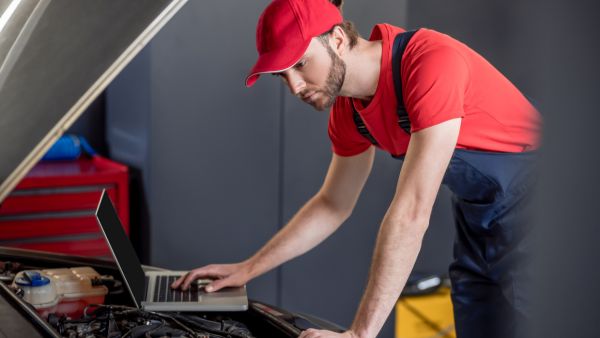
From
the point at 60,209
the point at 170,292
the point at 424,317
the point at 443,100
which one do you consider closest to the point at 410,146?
the point at 443,100

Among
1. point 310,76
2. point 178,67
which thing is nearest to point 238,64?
point 178,67

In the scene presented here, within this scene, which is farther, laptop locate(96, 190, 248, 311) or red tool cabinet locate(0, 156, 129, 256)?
red tool cabinet locate(0, 156, 129, 256)

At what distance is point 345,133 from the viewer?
69.9 inches

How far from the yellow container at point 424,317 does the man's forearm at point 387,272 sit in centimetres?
203

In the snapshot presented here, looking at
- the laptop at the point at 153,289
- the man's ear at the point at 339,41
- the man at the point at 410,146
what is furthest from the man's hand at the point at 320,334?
the man's ear at the point at 339,41

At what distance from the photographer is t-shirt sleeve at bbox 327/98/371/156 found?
1762 millimetres

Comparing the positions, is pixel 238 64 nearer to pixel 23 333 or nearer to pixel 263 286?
pixel 263 286

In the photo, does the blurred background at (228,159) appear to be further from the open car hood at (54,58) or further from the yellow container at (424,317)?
the open car hood at (54,58)

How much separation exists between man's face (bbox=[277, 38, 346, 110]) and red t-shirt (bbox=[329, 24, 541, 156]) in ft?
0.36

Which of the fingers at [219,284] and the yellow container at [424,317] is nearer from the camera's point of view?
the fingers at [219,284]

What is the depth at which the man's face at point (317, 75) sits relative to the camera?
150 centimetres

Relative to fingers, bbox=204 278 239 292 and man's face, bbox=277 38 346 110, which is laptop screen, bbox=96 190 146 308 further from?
man's face, bbox=277 38 346 110

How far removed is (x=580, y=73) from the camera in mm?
402

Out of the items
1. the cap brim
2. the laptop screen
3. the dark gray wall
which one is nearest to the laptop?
the laptop screen
